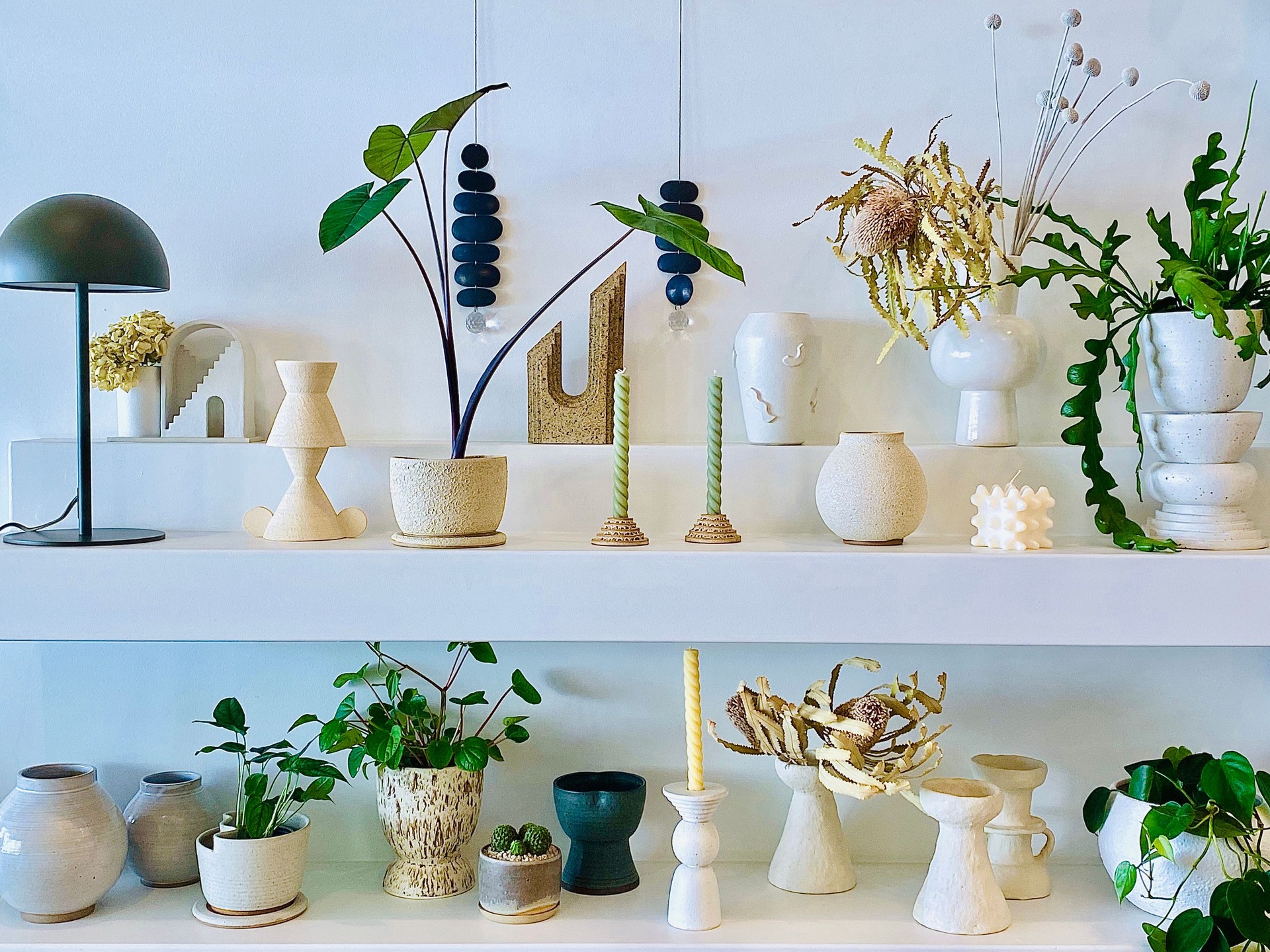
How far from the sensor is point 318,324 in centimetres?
152

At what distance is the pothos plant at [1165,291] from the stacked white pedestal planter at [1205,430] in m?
0.02

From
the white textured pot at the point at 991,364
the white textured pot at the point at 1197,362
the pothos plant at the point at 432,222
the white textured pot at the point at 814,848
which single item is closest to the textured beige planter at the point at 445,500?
the pothos plant at the point at 432,222

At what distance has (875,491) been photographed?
4.26 ft

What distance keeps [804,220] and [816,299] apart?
0.13 meters

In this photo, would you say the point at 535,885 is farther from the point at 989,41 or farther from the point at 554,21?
the point at 989,41

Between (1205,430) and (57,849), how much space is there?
1.40 metres

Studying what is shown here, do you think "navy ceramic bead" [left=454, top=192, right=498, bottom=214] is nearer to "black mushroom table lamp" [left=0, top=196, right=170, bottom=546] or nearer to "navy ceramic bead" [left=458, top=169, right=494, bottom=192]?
"navy ceramic bead" [left=458, top=169, right=494, bottom=192]

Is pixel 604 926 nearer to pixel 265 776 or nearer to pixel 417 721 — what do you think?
pixel 417 721

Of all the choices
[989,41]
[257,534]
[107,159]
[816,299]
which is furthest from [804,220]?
[107,159]

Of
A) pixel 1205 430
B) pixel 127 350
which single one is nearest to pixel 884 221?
pixel 1205 430

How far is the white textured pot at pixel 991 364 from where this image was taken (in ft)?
4.57

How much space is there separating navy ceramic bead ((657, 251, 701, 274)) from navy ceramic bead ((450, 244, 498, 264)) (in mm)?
221

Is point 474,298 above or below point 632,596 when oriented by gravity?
above

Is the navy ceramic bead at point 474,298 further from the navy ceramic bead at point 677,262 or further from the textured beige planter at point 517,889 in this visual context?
the textured beige planter at point 517,889
